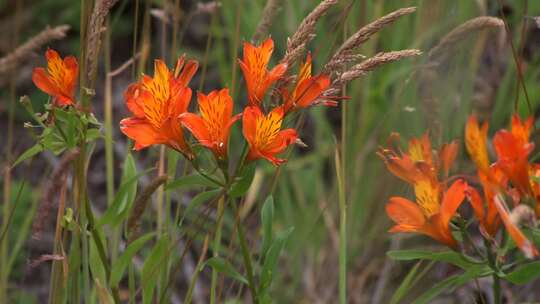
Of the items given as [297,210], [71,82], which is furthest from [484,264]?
[297,210]

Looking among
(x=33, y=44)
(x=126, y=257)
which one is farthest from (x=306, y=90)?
(x=33, y=44)

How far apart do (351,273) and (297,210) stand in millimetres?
290

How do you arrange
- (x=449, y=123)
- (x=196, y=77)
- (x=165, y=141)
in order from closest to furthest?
(x=165, y=141) < (x=449, y=123) < (x=196, y=77)

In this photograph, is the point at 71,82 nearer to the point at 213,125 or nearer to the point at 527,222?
the point at 213,125

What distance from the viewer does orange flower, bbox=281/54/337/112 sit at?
87 centimetres

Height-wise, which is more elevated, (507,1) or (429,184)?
(507,1)

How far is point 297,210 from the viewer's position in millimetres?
2105

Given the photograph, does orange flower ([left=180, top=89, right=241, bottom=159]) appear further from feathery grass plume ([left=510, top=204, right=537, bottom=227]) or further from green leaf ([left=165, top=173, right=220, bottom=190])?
feathery grass plume ([left=510, top=204, right=537, bottom=227])

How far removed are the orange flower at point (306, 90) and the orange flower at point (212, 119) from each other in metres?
0.08

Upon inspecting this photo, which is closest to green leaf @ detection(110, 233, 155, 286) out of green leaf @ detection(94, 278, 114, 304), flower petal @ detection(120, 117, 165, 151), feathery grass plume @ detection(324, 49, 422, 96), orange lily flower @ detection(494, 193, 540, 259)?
green leaf @ detection(94, 278, 114, 304)

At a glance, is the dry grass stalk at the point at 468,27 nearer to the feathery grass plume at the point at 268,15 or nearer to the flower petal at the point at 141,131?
the feathery grass plume at the point at 268,15

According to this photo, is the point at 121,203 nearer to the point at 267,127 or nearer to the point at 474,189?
the point at 267,127

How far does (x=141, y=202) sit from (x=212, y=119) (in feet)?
0.45

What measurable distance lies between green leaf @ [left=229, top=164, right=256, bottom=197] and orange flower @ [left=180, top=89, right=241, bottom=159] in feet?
0.20
